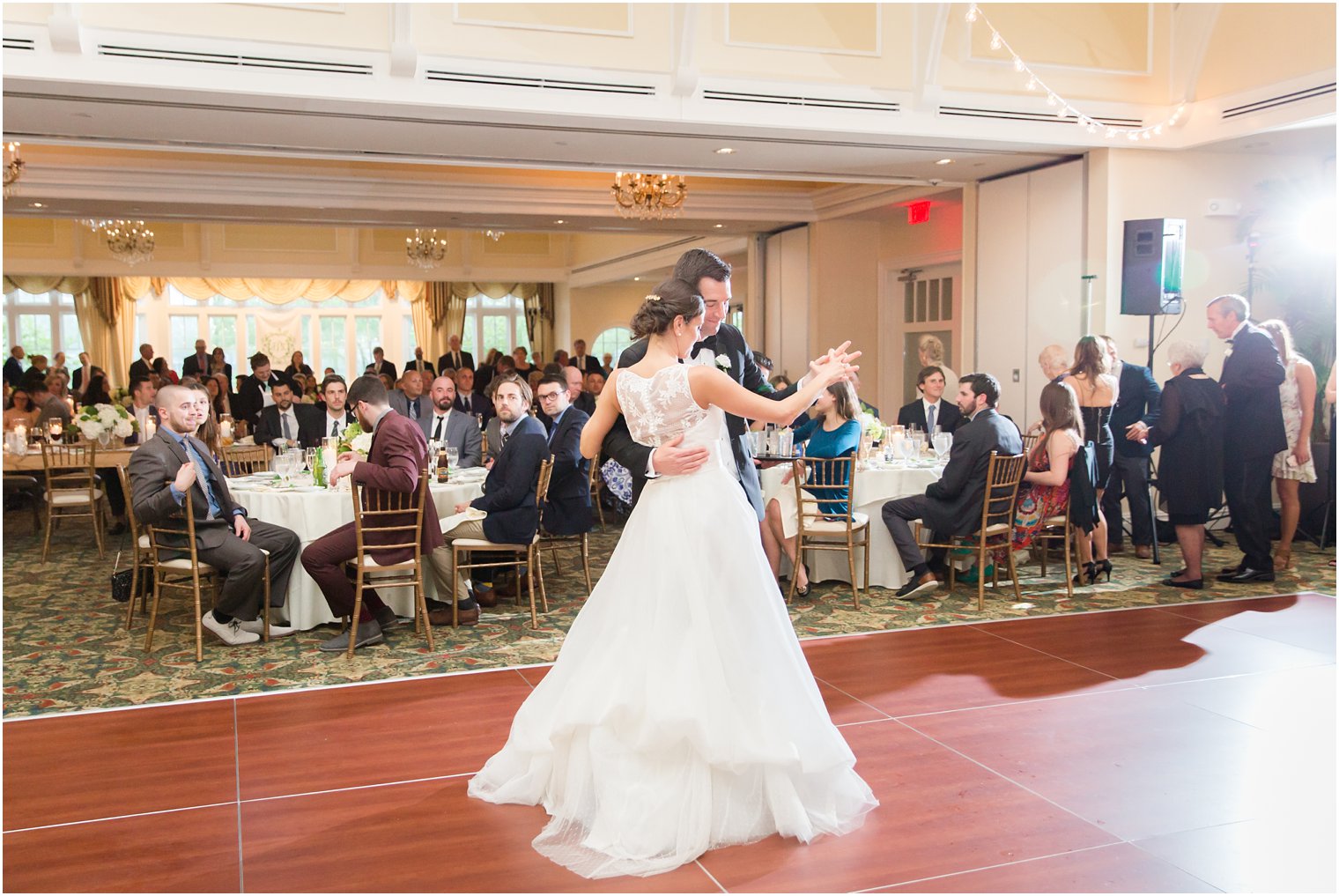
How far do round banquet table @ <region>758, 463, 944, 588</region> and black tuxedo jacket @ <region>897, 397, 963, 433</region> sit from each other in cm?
147

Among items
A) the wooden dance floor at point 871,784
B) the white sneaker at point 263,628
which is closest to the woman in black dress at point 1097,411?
the wooden dance floor at point 871,784

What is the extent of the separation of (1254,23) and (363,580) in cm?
723

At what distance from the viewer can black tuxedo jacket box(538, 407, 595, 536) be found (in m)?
6.31

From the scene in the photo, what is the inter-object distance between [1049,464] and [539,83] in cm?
401

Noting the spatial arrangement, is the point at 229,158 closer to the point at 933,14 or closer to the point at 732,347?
the point at 933,14

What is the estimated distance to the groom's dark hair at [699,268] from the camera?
151 inches

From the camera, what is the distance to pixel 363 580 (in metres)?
5.50

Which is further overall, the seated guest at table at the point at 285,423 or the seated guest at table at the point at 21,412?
the seated guest at table at the point at 21,412

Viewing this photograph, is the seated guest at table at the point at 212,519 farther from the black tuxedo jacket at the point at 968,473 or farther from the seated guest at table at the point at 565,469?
the black tuxedo jacket at the point at 968,473

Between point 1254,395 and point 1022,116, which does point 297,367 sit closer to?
point 1022,116

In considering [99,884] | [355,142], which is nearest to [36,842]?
[99,884]

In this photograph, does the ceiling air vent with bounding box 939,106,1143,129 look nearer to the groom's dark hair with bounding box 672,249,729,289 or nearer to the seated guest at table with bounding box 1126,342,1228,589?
the seated guest at table with bounding box 1126,342,1228,589

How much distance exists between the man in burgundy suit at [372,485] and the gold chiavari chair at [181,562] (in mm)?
335

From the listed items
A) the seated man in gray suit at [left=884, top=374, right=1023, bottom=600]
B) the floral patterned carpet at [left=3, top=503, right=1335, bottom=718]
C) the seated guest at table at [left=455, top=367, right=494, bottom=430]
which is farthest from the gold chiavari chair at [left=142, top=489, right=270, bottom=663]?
the seated guest at table at [left=455, top=367, right=494, bottom=430]
